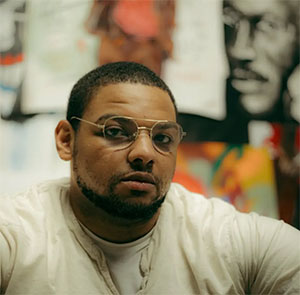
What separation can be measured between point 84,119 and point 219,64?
73 centimetres

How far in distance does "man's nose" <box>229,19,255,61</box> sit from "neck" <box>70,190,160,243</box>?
0.84 metres

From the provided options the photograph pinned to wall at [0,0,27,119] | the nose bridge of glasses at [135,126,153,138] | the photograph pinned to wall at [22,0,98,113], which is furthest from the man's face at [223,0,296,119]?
the photograph pinned to wall at [0,0,27,119]

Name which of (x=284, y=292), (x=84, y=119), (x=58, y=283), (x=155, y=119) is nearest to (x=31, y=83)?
(x=84, y=119)

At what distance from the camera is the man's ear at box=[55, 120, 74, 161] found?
3.28 ft

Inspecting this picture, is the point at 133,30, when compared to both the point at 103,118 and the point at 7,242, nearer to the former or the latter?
the point at 103,118

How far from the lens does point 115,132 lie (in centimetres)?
89

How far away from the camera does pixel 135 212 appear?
34.2 inches

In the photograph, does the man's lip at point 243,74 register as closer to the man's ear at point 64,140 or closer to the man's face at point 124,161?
the man's face at point 124,161

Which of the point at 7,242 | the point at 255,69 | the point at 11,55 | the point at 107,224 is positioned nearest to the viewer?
the point at 7,242

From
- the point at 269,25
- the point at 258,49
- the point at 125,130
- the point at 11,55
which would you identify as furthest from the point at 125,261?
the point at 269,25

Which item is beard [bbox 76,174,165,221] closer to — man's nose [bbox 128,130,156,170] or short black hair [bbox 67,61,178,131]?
man's nose [bbox 128,130,156,170]

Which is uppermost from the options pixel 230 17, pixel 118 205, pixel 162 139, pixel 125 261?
pixel 230 17

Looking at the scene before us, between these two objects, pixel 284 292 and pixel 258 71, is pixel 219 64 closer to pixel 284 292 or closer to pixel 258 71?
pixel 258 71

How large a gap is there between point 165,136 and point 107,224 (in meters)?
0.26
